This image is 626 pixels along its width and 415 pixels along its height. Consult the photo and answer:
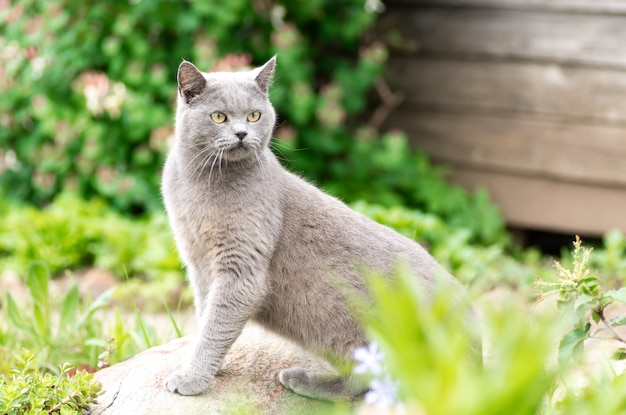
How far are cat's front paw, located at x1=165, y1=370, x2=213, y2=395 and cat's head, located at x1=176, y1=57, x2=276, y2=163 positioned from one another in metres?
0.68

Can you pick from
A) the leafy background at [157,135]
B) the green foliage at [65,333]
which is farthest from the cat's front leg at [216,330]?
the leafy background at [157,135]

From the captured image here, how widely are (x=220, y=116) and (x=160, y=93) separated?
255 centimetres

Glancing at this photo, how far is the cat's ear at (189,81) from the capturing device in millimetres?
2389

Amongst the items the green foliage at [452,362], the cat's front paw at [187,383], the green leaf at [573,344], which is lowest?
the cat's front paw at [187,383]

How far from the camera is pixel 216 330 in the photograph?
2275 millimetres

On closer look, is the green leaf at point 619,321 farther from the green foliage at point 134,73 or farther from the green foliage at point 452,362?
the green foliage at point 134,73

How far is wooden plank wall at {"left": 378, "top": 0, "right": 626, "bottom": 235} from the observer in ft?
15.5

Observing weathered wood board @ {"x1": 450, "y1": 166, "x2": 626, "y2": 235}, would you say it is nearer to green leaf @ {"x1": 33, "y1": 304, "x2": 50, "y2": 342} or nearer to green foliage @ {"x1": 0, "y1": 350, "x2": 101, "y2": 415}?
green leaf @ {"x1": 33, "y1": 304, "x2": 50, "y2": 342}

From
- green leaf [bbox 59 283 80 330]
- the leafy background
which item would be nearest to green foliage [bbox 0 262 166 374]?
green leaf [bbox 59 283 80 330]

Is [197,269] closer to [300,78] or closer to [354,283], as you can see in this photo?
[354,283]

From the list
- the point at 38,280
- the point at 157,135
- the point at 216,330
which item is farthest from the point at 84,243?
the point at 216,330

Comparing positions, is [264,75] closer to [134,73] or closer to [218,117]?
[218,117]

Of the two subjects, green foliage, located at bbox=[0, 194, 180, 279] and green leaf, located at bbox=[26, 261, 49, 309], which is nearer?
green leaf, located at bbox=[26, 261, 49, 309]

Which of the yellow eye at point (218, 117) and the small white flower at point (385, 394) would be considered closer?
the small white flower at point (385, 394)
